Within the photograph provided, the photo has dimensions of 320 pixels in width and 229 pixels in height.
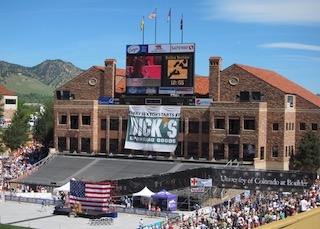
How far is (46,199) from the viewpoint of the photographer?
4978 cm

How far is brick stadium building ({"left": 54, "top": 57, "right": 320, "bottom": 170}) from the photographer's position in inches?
2243

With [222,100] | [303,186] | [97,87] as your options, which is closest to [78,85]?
[97,87]

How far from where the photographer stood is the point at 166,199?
44.9 metres

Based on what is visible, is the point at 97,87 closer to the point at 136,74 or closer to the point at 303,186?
the point at 136,74

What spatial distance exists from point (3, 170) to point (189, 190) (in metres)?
25.0

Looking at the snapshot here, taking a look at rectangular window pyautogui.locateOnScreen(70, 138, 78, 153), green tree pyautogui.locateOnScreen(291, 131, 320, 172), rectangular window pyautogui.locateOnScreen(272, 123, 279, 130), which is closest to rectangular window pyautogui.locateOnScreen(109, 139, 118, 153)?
rectangular window pyautogui.locateOnScreen(70, 138, 78, 153)

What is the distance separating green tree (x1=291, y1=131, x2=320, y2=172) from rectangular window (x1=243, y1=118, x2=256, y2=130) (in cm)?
515

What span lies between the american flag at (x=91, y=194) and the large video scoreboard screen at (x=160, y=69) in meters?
19.3

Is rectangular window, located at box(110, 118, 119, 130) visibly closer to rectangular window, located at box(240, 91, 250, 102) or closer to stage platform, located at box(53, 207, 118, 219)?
rectangular window, located at box(240, 91, 250, 102)

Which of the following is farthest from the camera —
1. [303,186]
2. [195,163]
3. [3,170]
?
[3,170]

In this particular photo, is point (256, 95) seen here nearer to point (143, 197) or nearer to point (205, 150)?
point (205, 150)

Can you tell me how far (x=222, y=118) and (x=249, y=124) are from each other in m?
2.88

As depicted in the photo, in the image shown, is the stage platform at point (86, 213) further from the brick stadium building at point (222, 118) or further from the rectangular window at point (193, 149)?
the rectangular window at point (193, 149)

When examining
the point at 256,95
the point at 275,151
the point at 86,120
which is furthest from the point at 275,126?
the point at 86,120
